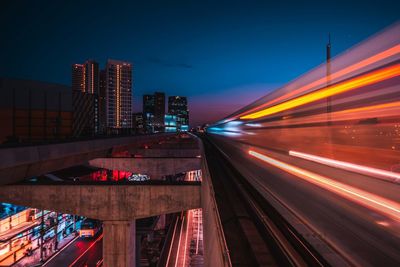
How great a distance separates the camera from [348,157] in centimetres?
616

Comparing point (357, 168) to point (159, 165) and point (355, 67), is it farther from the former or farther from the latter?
point (159, 165)

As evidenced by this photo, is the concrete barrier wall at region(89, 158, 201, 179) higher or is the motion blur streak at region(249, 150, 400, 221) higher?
the motion blur streak at region(249, 150, 400, 221)

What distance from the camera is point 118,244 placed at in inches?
561

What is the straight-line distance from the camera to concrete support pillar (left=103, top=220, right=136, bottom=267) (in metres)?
14.1

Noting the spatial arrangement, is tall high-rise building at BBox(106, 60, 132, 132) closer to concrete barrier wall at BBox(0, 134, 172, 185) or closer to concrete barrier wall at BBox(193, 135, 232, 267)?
concrete barrier wall at BBox(0, 134, 172, 185)

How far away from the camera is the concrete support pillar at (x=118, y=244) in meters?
14.1

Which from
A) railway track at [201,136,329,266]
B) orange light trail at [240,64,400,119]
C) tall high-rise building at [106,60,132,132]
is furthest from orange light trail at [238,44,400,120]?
tall high-rise building at [106,60,132,132]

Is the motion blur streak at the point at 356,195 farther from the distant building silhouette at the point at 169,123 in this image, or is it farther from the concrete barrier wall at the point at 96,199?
the distant building silhouette at the point at 169,123

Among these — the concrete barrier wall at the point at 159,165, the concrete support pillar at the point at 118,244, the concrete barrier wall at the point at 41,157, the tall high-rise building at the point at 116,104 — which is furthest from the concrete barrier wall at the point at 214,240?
the tall high-rise building at the point at 116,104

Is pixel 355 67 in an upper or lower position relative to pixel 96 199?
upper

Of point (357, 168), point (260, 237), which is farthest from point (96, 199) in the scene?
point (357, 168)

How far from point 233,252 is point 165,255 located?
17802 mm

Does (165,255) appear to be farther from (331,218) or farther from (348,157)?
(348,157)

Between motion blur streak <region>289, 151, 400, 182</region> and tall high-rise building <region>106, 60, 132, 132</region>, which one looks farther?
tall high-rise building <region>106, 60, 132, 132</region>
